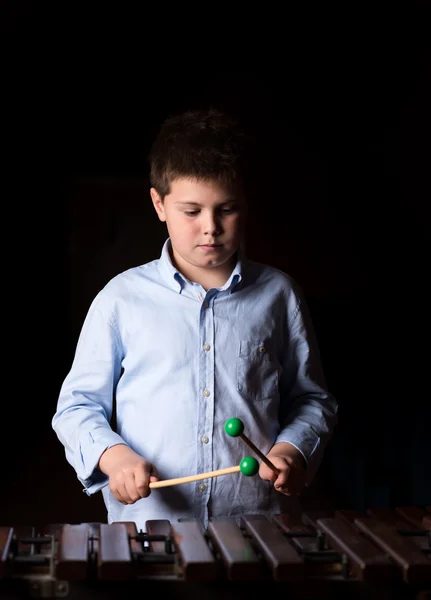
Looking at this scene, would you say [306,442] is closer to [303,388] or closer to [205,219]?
[303,388]

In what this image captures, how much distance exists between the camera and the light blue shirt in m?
1.78

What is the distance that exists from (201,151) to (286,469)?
60 cm

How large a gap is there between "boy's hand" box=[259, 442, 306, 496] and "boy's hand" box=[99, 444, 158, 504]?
204 mm

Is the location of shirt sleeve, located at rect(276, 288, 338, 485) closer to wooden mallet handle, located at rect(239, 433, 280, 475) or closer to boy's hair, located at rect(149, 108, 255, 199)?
wooden mallet handle, located at rect(239, 433, 280, 475)

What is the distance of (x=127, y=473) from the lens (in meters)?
1.65

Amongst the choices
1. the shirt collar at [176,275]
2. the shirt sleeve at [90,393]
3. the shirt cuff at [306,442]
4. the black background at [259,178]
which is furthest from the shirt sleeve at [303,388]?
the black background at [259,178]

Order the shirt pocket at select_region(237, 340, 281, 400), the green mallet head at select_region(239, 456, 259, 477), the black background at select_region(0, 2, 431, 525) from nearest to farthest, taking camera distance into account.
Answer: the green mallet head at select_region(239, 456, 259, 477), the shirt pocket at select_region(237, 340, 281, 400), the black background at select_region(0, 2, 431, 525)

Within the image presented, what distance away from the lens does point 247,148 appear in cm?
186

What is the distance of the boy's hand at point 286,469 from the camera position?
170 centimetres

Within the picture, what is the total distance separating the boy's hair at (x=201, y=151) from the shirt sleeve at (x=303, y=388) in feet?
1.01

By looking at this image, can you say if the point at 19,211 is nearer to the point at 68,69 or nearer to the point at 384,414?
the point at 68,69

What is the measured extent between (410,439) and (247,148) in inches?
70.0

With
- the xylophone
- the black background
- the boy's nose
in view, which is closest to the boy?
the boy's nose

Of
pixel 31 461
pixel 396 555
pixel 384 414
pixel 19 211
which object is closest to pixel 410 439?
pixel 384 414
